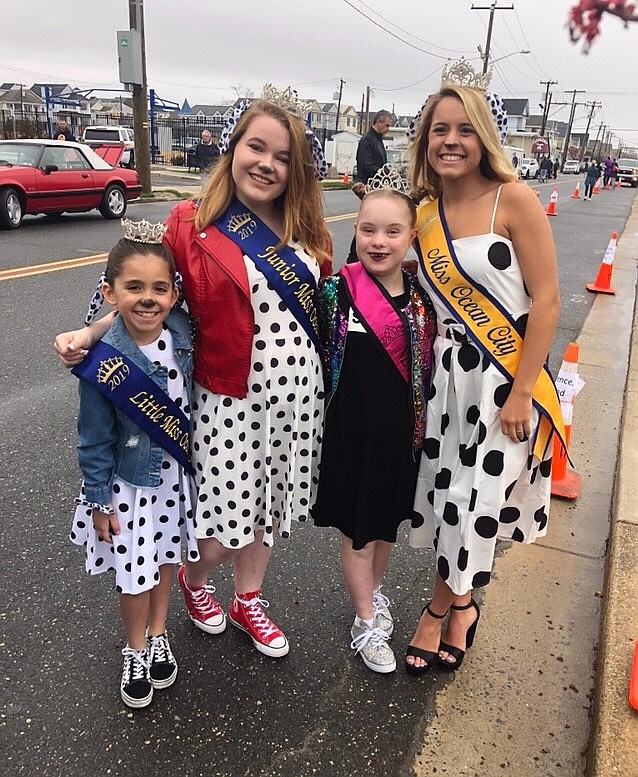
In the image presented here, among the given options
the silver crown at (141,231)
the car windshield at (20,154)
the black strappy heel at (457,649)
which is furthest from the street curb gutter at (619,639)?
the car windshield at (20,154)

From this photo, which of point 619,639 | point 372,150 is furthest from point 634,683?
point 372,150

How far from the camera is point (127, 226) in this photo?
1.83 m

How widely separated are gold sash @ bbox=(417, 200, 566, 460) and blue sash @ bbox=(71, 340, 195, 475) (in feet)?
2.92

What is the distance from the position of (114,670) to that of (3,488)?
4.55 ft

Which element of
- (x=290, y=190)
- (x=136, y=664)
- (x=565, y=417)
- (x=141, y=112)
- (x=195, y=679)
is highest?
(x=141, y=112)

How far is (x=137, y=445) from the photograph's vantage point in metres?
1.91

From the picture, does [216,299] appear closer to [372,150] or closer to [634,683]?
[634,683]

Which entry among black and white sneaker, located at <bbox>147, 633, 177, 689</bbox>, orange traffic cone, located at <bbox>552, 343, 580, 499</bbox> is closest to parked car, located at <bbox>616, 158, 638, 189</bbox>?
orange traffic cone, located at <bbox>552, 343, 580, 499</bbox>

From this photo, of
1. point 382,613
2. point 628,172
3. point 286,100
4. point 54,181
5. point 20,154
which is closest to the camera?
point 286,100

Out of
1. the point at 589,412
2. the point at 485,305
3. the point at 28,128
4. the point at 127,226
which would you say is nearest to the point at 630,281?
the point at 589,412

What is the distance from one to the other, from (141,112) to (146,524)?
16086 millimetres

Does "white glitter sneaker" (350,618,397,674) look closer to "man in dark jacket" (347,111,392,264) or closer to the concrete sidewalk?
the concrete sidewalk

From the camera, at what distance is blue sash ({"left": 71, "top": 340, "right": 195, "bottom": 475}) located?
1806mm

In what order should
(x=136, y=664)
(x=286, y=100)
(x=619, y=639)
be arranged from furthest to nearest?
(x=619, y=639) < (x=136, y=664) < (x=286, y=100)
